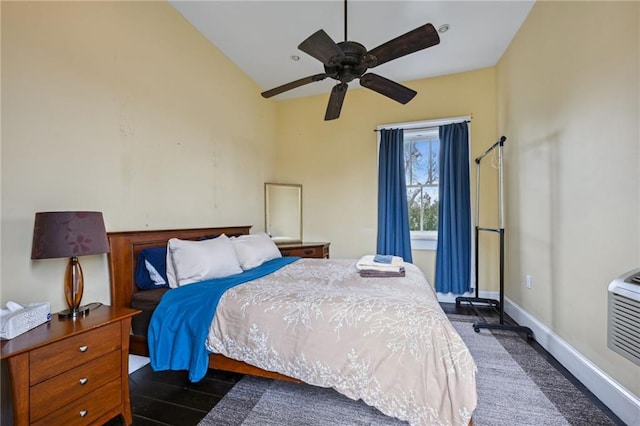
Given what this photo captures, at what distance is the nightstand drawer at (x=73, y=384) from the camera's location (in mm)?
1186

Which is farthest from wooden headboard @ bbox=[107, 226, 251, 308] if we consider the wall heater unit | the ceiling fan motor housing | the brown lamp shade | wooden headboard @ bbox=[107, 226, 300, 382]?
the wall heater unit

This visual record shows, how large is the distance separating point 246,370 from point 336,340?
2.30ft

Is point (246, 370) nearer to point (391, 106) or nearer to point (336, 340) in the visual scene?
point (336, 340)

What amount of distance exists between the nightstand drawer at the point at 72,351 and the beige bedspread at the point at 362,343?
21.0 inches

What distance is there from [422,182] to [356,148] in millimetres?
1118

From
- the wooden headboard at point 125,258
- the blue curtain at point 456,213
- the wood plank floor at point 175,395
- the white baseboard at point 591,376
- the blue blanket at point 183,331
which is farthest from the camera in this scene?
the blue curtain at point 456,213

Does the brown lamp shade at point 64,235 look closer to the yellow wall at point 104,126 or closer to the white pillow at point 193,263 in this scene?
the yellow wall at point 104,126

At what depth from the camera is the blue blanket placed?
1.79 m

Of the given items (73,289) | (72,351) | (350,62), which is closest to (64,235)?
(73,289)

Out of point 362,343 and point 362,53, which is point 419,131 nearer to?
point 362,53

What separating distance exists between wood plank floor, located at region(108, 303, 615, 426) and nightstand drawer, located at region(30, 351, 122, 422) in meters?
0.36

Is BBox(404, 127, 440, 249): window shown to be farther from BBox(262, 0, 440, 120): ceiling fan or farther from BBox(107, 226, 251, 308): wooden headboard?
BBox(107, 226, 251, 308): wooden headboard

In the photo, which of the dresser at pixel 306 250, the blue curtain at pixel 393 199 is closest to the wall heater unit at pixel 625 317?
the blue curtain at pixel 393 199

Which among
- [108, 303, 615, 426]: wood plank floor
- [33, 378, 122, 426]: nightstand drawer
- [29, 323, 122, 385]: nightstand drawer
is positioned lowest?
[108, 303, 615, 426]: wood plank floor
